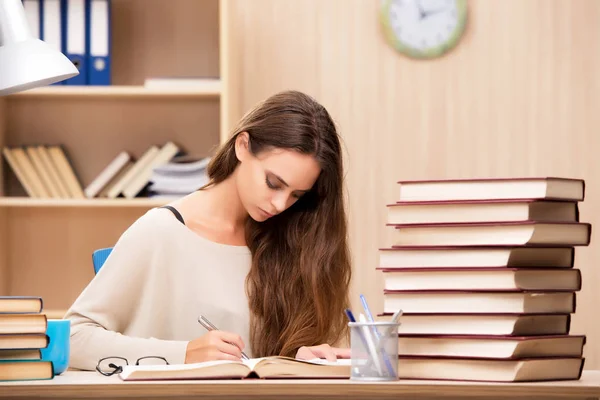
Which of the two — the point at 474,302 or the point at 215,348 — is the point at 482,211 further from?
the point at 215,348

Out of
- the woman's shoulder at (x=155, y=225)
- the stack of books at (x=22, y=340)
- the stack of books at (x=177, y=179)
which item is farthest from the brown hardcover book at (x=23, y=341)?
the stack of books at (x=177, y=179)

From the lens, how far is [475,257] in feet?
4.07

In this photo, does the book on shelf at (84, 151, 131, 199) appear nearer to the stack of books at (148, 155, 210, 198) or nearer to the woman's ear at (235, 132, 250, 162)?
the stack of books at (148, 155, 210, 198)

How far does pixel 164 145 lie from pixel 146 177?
20 centimetres

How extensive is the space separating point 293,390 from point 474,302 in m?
0.29

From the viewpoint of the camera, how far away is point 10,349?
1253 mm

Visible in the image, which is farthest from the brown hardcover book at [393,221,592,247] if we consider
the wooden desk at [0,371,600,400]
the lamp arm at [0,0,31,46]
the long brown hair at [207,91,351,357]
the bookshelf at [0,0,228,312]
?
the bookshelf at [0,0,228,312]

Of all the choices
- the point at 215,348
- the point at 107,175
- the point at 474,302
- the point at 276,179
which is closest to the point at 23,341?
the point at 215,348

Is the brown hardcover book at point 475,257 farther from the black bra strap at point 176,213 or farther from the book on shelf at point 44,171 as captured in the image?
the book on shelf at point 44,171

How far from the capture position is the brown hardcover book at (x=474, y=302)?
121cm

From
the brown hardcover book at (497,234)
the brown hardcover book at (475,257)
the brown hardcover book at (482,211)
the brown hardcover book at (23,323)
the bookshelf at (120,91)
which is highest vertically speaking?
the bookshelf at (120,91)

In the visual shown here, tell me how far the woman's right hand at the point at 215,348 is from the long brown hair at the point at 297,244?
1.25ft

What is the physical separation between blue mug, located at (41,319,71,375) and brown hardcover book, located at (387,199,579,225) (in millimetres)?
535

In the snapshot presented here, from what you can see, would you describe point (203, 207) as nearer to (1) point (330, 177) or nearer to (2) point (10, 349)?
(1) point (330, 177)
